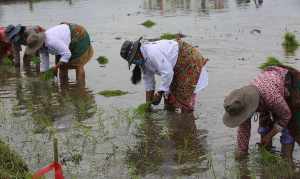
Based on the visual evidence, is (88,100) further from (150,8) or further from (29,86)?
(150,8)

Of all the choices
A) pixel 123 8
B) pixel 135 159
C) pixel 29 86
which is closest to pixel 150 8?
pixel 123 8

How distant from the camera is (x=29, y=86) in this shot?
9648mm

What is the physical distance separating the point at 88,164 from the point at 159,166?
0.71 metres

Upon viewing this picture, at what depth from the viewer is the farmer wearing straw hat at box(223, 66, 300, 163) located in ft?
15.3

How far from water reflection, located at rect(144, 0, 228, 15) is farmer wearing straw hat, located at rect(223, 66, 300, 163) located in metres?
16.6

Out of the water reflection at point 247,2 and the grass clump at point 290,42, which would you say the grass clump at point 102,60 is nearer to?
the grass clump at point 290,42

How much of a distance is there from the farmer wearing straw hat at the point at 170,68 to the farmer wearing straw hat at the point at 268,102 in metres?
1.75

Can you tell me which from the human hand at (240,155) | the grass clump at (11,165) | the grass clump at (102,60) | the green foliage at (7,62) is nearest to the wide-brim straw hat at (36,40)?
the green foliage at (7,62)

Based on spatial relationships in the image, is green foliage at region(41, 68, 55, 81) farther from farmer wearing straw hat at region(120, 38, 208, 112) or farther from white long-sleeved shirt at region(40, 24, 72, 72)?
farmer wearing straw hat at region(120, 38, 208, 112)

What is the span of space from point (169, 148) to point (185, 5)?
1959cm

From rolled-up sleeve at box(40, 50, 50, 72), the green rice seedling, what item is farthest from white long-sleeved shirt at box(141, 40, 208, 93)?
rolled-up sleeve at box(40, 50, 50, 72)

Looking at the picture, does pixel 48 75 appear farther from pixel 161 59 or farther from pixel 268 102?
pixel 268 102

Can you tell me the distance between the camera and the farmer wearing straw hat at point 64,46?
28.7 feet

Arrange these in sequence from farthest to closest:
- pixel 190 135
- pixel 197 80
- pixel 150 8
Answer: pixel 150 8 → pixel 197 80 → pixel 190 135
